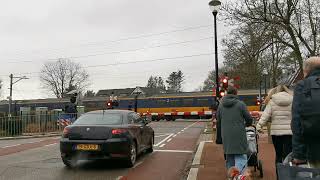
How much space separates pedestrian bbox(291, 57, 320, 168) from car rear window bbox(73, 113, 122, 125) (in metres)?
7.44

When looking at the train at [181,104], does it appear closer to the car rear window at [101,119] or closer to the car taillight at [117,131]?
the car rear window at [101,119]

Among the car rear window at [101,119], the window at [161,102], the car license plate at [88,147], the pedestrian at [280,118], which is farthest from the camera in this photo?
the window at [161,102]

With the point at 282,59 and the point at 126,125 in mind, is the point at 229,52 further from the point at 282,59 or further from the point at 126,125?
the point at 126,125

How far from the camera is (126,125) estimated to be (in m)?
11.2

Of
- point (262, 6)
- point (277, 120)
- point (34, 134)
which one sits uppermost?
A: point (262, 6)

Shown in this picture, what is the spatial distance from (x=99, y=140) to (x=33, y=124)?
17920 mm

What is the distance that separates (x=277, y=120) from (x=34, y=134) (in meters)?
21.3

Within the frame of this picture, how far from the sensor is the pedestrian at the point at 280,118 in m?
6.86

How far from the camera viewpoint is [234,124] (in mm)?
6902

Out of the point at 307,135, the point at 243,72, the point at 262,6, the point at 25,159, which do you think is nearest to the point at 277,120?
Answer: the point at 307,135

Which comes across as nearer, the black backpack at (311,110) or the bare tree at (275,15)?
the black backpack at (311,110)

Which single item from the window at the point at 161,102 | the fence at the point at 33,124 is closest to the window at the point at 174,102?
the window at the point at 161,102

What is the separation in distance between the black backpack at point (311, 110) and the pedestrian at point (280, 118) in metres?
2.98

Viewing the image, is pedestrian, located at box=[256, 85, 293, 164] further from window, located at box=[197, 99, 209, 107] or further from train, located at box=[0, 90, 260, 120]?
window, located at box=[197, 99, 209, 107]
